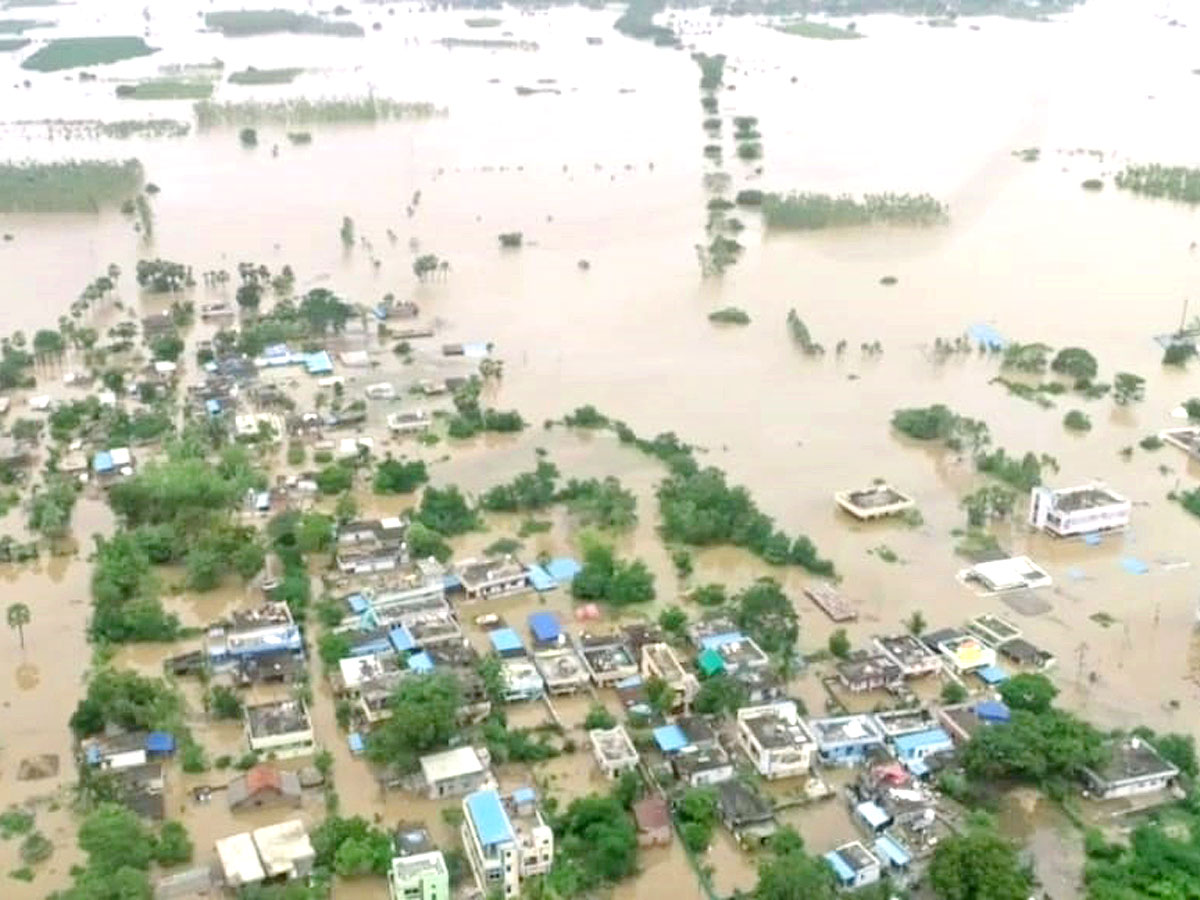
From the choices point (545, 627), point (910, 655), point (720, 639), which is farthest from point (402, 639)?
point (910, 655)

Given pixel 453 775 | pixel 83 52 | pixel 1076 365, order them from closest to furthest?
pixel 453 775
pixel 1076 365
pixel 83 52

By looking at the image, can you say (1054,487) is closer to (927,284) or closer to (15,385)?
(927,284)

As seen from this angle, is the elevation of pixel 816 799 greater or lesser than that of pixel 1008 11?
lesser

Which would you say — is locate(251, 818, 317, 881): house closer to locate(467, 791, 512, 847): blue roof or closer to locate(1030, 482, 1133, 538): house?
locate(467, 791, 512, 847): blue roof

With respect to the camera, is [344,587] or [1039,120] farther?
[1039,120]

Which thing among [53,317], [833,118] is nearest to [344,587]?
[53,317]

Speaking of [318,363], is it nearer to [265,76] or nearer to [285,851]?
[285,851]

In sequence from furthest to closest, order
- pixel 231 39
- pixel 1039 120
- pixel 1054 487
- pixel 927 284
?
1. pixel 231 39
2. pixel 1039 120
3. pixel 927 284
4. pixel 1054 487
